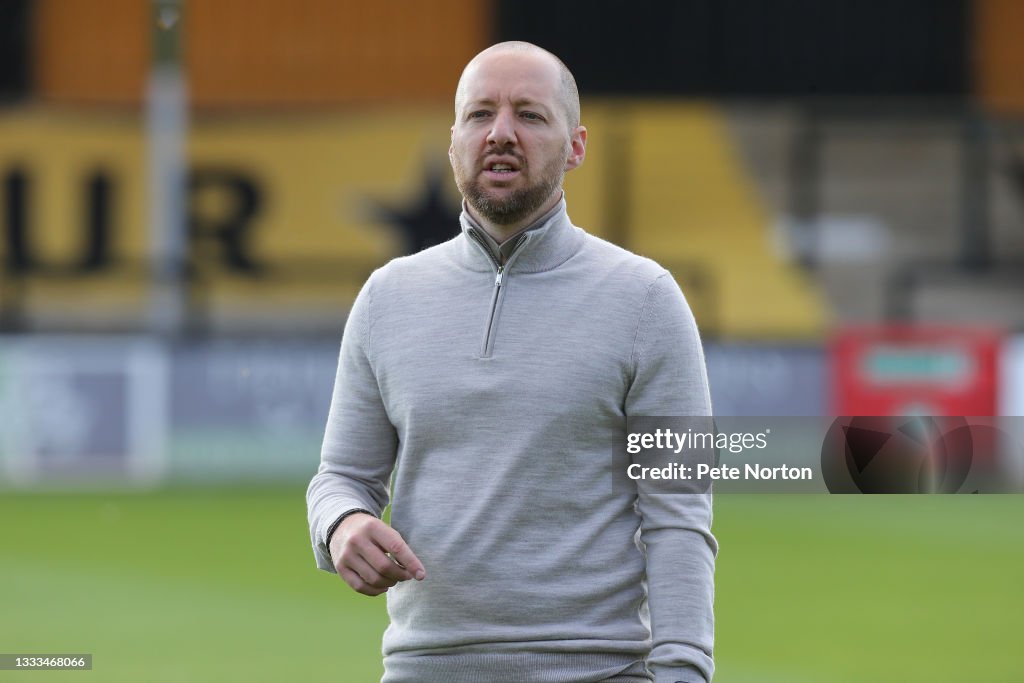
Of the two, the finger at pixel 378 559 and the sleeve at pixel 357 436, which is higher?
the sleeve at pixel 357 436

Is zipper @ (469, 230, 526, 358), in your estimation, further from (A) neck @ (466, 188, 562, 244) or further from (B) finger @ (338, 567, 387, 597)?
(B) finger @ (338, 567, 387, 597)

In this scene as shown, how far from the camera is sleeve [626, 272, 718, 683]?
2.20 m

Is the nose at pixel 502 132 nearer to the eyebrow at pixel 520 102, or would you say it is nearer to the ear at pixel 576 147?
the eyebrow at pixel 520 102

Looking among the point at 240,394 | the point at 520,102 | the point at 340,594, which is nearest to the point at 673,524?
the point at 520,102

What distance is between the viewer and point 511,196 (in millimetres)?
2301

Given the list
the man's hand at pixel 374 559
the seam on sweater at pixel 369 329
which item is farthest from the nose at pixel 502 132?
the man's hand at pixel 374 559

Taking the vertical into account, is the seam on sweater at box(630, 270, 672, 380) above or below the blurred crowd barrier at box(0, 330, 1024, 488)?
below

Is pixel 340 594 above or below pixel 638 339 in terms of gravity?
above

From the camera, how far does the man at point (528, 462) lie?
7.33 ft

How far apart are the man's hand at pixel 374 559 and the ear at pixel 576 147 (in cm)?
58

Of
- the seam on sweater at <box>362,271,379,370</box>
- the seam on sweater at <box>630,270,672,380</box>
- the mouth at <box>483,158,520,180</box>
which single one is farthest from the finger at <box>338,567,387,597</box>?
the mouth at <box>483,158,520,180</box>

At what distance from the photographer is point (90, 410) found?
13.2m

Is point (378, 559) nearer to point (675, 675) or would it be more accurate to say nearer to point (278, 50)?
point (675, 675)

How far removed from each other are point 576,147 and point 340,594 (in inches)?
252
